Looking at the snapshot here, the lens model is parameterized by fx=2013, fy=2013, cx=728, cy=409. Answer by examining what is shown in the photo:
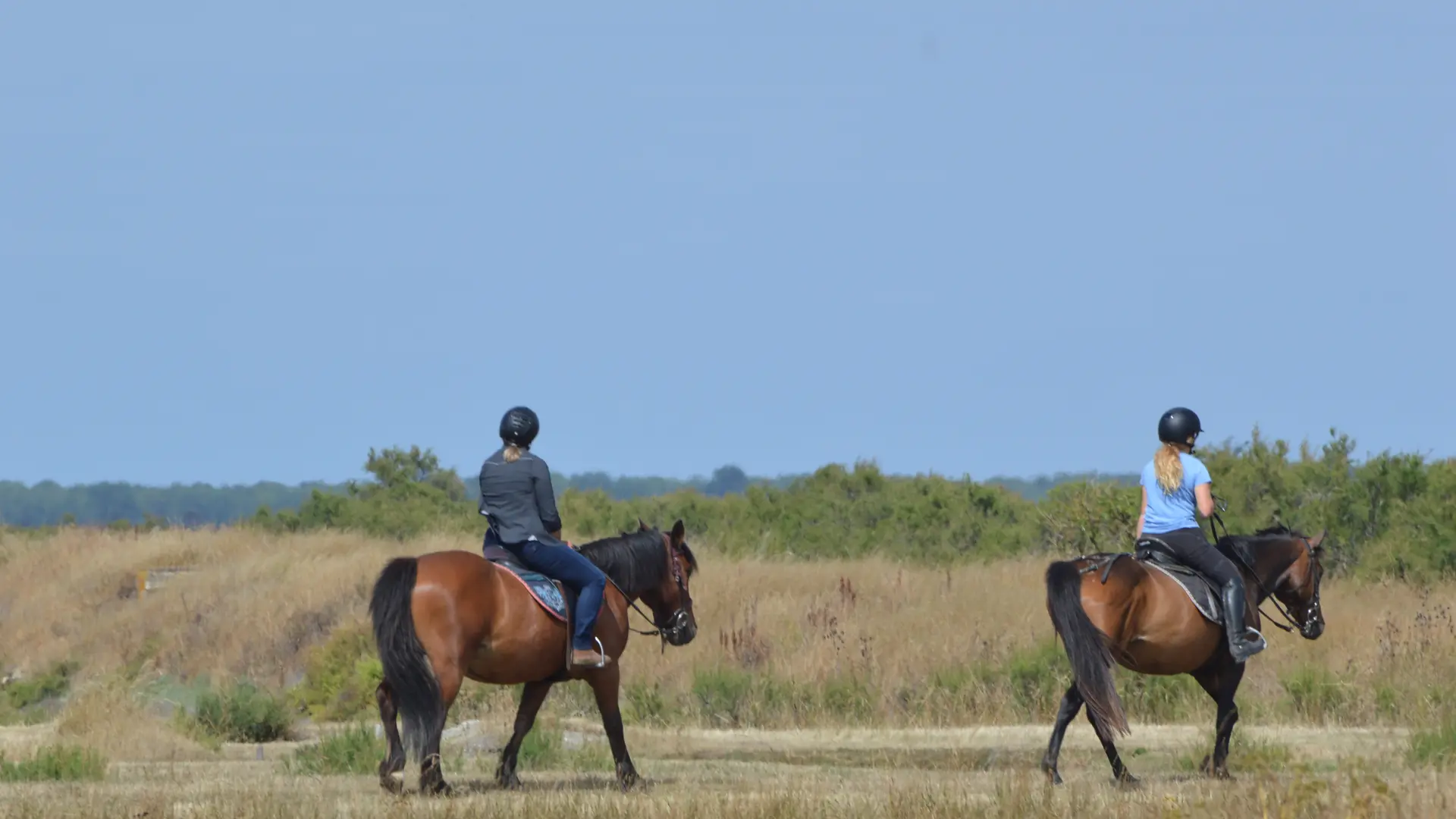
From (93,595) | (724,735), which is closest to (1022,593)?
(724,735)

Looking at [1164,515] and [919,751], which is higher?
[1164,515]

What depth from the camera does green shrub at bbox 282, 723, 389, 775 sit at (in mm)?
15820

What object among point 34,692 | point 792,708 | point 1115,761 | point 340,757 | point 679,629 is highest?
point 679,629

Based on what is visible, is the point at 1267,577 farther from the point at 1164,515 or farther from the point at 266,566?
the point at 266,566

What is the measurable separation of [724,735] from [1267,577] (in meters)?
6.37

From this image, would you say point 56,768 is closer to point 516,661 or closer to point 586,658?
point 516,661

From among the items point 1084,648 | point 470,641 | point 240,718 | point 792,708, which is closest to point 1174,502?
point 1084,648

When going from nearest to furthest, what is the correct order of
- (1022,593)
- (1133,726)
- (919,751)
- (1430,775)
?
(1430,775)
(919,751)
(1133,726)
(1022,593)

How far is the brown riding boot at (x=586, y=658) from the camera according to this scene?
44.8 ft

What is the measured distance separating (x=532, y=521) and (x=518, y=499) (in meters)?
0.18

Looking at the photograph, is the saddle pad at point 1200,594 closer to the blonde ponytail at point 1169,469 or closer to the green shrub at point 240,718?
the blonde ponytail at point 1169,469

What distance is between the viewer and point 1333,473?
31906mm

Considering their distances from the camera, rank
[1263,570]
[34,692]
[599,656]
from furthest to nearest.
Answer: [34,692] < [1263,570] < [599,656]

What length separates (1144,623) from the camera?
1408cm
